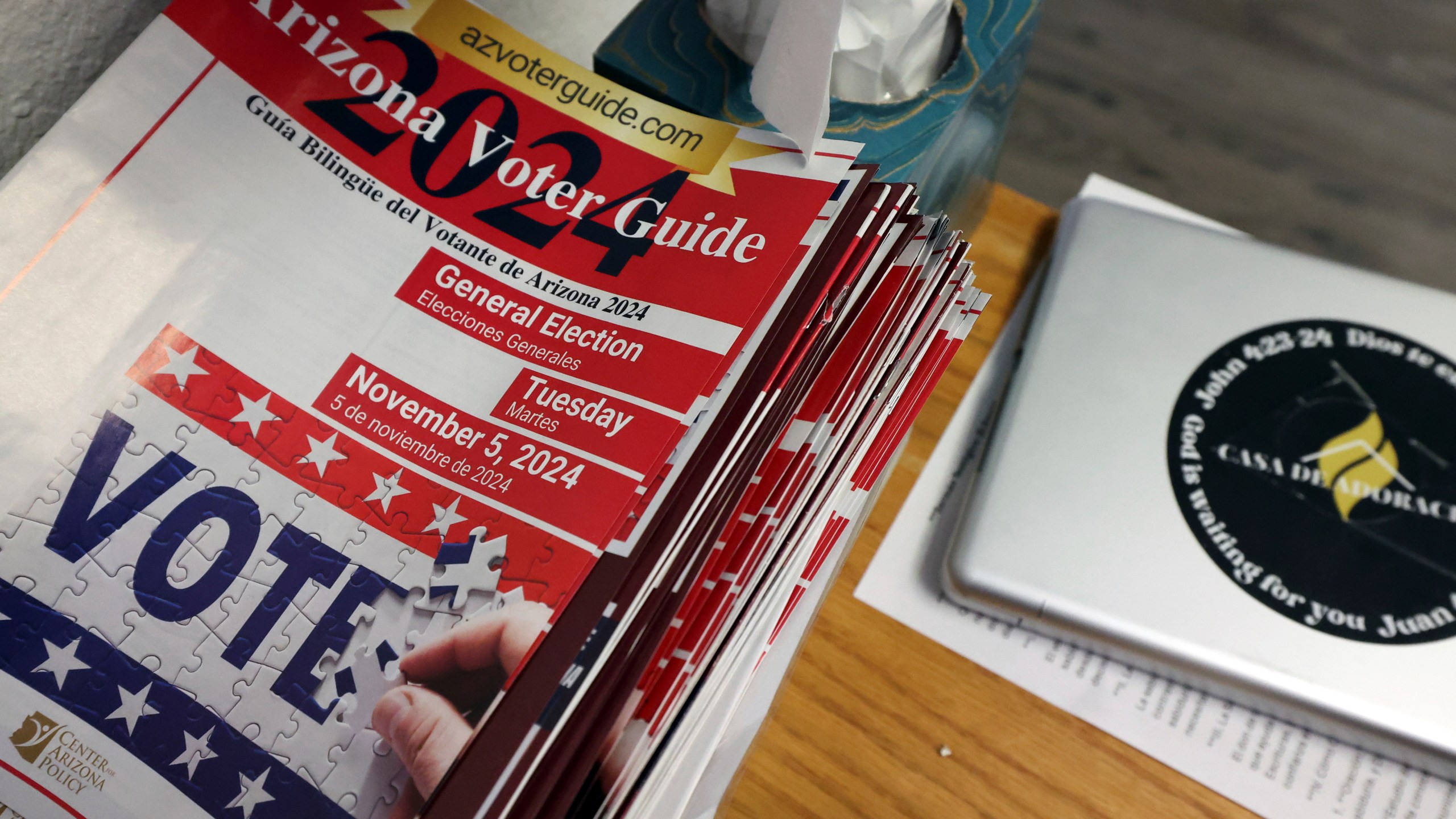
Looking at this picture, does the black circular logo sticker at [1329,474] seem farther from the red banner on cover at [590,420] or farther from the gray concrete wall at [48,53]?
the gray concrete wall at [48,53]

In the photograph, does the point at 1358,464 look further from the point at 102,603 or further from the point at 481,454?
the point at 102,603

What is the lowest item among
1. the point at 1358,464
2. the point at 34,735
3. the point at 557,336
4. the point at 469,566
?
the point at 34,735

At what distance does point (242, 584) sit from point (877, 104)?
1.28 ft

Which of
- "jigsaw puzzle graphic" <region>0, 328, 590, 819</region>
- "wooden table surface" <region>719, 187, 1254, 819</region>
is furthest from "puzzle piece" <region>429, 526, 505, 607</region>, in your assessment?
"wooden table surface" <region>719, 187, 1254, 819</region>

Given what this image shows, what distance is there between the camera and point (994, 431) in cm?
56

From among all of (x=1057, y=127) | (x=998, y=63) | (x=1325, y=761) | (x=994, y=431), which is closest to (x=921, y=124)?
(x=998, y=63)

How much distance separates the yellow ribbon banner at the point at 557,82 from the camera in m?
0.44

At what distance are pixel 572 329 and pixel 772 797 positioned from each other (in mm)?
284

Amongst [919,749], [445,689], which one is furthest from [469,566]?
[919,749]

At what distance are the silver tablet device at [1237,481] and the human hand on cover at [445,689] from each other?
0.96ft

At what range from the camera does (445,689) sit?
318 millimetres

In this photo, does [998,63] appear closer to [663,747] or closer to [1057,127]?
[663,747]

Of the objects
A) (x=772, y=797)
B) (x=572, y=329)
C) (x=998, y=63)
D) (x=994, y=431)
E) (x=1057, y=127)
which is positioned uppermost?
(x=1057, y=127)

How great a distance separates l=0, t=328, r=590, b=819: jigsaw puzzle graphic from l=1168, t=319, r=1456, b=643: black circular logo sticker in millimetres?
400
